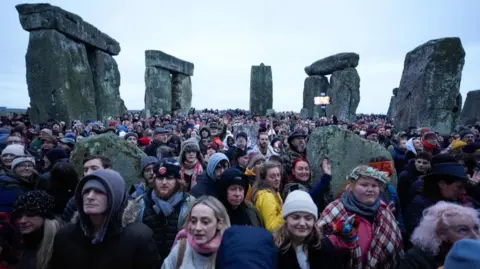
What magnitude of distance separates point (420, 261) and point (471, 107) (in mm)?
19927

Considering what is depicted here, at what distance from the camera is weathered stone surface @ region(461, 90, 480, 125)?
16.9 metres

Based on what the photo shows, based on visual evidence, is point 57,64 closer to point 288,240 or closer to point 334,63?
point 288,240

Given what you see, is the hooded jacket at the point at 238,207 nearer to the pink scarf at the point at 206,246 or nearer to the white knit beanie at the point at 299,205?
the white knit beanie at the point at 299,205

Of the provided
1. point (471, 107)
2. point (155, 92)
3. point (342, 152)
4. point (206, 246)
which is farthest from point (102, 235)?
point (471, 107)

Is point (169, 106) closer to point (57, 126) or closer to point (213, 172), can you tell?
point (57, 126)

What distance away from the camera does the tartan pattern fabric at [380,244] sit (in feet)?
7.68

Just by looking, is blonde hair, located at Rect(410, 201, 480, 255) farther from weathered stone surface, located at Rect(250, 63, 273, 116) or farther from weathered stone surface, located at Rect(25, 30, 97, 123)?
weathered stone surface, located at Rect(250, 63, 273, 116)

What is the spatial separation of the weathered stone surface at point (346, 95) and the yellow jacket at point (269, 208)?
21013 mm

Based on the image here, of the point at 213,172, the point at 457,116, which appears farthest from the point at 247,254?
the point at 457,116

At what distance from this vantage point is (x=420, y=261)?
184 cm

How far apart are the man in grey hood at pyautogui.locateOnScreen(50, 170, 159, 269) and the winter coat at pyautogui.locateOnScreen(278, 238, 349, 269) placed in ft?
2.71

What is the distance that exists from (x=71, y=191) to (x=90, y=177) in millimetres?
1622

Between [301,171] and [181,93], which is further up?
[181,93]

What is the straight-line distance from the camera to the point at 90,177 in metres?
1.96
